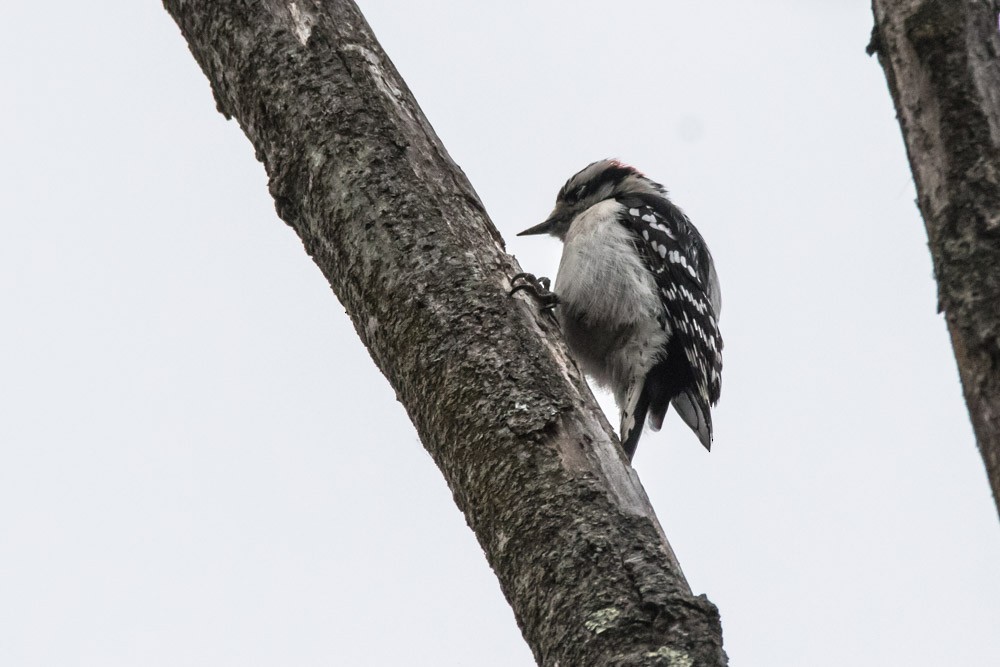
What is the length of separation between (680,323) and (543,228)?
1412 millimetres

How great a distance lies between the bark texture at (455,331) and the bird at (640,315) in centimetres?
193

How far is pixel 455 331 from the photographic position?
9.50 ft

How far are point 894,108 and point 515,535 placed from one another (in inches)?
48.9

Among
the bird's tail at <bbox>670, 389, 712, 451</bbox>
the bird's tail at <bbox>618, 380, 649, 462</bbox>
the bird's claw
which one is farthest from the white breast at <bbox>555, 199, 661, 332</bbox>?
the bird's claw

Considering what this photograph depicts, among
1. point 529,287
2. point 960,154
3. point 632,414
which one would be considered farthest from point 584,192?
point 960,154

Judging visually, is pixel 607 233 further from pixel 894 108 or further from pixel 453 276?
pixel 894 108

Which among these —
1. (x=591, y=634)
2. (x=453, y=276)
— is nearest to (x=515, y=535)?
(x=591, y=634)

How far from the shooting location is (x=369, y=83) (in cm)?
330

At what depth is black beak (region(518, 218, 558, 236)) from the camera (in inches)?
254

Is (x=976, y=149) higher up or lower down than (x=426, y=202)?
lower down

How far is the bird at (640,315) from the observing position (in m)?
5.20

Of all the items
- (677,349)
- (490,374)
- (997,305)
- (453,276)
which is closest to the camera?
(997,305)

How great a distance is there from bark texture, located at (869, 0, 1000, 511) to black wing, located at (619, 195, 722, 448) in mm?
3474

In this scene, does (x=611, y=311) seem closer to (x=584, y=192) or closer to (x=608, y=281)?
(x=608, y=281)
